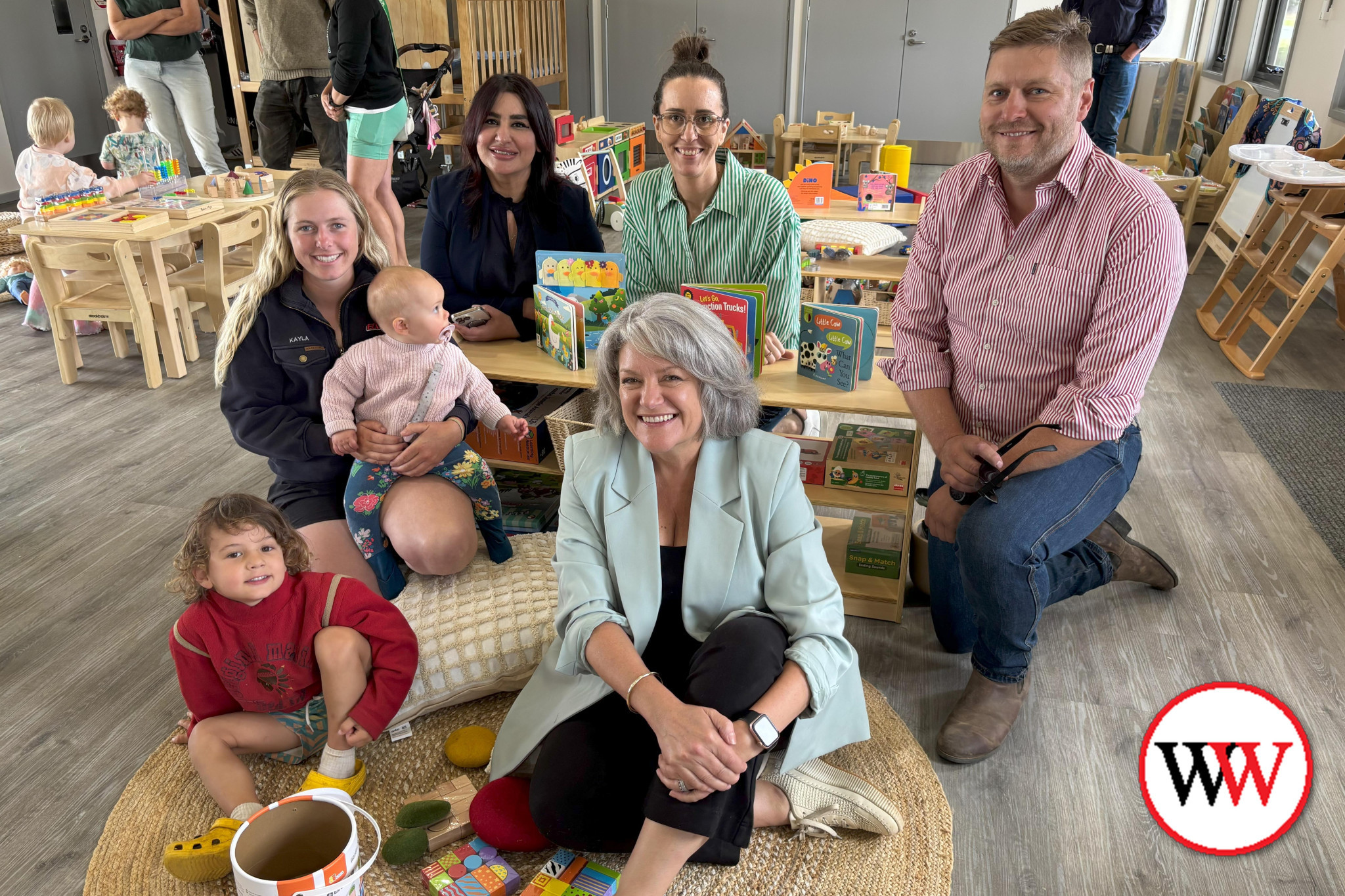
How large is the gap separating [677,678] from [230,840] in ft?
2.84

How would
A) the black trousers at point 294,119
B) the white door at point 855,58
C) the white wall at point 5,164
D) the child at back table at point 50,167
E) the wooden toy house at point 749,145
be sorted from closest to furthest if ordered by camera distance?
the child at back table at point 50,167, the black trousers at point 294,119, the wooden toy house at point 749,145, the white wall at point 5,164, the white door at point 855,58

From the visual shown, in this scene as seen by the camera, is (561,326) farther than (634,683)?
Yes

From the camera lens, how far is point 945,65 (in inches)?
365

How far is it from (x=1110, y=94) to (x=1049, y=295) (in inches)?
191

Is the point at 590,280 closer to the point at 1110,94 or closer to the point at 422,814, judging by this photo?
the point at 422,814

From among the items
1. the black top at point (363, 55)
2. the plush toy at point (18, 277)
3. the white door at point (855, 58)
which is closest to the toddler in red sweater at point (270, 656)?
the black top at point (363, 55)

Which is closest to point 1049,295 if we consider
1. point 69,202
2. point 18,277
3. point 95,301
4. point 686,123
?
point 686,123

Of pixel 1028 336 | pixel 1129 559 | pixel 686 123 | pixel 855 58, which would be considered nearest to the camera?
pixel 1028 336

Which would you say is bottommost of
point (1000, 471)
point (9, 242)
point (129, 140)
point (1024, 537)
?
point (9, 242)

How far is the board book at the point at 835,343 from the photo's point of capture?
95.0 inches

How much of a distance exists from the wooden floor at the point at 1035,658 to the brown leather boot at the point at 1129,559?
57 mm

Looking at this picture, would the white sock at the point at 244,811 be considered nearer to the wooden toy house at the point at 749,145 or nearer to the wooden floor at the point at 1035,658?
the wooden floor at the point at 1035,658

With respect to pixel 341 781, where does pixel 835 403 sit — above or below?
above

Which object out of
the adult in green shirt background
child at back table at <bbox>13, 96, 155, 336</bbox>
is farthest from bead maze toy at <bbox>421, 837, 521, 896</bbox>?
the adult in green shirt background
